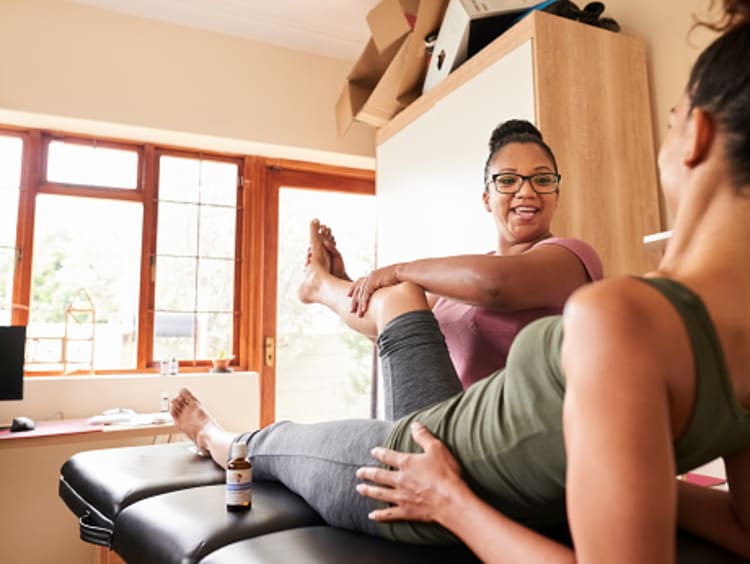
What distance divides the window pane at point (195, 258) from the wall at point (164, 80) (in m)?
0.36

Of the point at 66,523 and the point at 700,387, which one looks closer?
the point at 700,387

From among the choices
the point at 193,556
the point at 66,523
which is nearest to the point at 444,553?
the point at 193,556

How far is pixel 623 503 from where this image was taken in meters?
0.47

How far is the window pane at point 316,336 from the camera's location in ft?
11.2

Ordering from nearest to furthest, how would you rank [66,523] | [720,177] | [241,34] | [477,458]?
1. [720,177]
2. [477,458]
3. [66,523]
4. [241,34]

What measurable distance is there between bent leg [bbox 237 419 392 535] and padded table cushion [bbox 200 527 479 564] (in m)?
0.05

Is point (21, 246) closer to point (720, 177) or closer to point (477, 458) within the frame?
point (477, 458)

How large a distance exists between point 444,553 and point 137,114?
106 inches

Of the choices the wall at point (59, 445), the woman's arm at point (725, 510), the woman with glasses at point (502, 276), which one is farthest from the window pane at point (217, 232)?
the woman's arm at point (725, 510)

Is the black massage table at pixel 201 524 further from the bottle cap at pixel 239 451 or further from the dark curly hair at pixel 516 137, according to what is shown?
the dark curly hair at pixel 516 137

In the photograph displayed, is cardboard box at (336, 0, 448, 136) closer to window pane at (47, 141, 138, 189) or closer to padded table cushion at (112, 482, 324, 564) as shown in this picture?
window pane at (47, 141, 138, 189)

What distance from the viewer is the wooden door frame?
3.31 metres

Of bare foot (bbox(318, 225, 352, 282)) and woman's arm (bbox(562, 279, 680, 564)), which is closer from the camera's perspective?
woman's arm (bbox(562, 279, 680, 564))

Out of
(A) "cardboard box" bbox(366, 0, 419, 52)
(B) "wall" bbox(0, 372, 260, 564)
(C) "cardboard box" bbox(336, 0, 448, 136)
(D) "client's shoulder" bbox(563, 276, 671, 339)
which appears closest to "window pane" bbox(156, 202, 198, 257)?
(B) "wall" bbox(0, 372, 260, 564)
